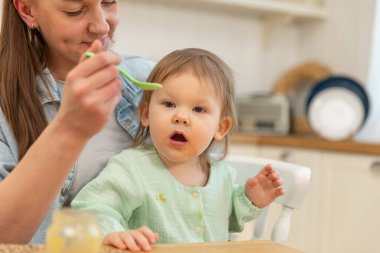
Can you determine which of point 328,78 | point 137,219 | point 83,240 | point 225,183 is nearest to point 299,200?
point 225,183

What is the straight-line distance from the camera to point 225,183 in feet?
4.65

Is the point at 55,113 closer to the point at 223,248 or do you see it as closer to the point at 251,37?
the point at 223,248

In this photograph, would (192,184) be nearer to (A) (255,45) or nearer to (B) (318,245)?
(B) (318,245)

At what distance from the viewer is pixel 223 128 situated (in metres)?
1.43

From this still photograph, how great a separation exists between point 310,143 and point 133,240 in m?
2.24

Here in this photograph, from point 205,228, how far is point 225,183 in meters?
0.13

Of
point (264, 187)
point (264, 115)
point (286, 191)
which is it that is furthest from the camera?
point (264, 115)

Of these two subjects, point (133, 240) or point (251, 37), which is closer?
point (133, 240)

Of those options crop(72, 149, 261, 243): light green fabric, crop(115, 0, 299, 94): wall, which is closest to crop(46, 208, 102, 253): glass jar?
crop(72, 149, 261, 243): light green fabric

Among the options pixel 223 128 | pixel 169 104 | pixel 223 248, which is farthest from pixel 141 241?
pixel 223 128

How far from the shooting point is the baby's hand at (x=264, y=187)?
134 cm

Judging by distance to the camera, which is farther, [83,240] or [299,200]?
[299,200]

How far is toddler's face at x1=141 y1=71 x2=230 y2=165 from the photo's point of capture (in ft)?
4.20

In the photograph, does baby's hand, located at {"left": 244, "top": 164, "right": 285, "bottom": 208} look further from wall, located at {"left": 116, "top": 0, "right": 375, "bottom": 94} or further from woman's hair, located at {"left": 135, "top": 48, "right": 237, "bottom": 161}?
wall, located at {"left": 116, "top": 0, "right": 375, "bottom": 94}
